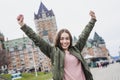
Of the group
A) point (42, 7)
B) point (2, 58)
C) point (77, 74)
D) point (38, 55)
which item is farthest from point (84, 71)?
point (42, 7)

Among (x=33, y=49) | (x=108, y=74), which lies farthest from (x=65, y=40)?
(x=33, y=49)

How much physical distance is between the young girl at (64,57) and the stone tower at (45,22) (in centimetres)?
16353

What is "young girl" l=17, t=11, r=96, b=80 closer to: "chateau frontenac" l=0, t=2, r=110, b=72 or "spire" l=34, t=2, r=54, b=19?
"chateau frontenac" l=0, t=2, r=110, b=72

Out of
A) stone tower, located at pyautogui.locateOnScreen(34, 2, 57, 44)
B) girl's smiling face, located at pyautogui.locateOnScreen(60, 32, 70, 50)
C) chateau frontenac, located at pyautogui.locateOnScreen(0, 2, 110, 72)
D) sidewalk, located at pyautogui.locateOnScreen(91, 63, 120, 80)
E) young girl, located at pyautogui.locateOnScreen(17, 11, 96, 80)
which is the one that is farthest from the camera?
stone tower, located at pyautogui.locateOnScreen(34, 2, 57, 44)

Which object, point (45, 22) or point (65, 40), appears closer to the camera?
point (65, 40)

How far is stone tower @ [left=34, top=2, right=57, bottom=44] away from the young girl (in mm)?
163528

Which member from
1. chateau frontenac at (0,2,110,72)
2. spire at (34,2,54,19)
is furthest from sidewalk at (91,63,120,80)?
spire at (34,2,54,19)

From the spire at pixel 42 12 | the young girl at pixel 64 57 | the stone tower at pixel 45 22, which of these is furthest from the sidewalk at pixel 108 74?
the stone tower at pixel 45 22

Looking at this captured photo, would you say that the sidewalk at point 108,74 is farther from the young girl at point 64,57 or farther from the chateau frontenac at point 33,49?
the chateau frontenac at point 33,49

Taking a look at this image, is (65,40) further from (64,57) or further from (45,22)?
(45,22)

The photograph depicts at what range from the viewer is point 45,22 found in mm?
173125

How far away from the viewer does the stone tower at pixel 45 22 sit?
170 m

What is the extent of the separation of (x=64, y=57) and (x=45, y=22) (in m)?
168

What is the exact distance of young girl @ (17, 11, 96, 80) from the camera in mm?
4852
